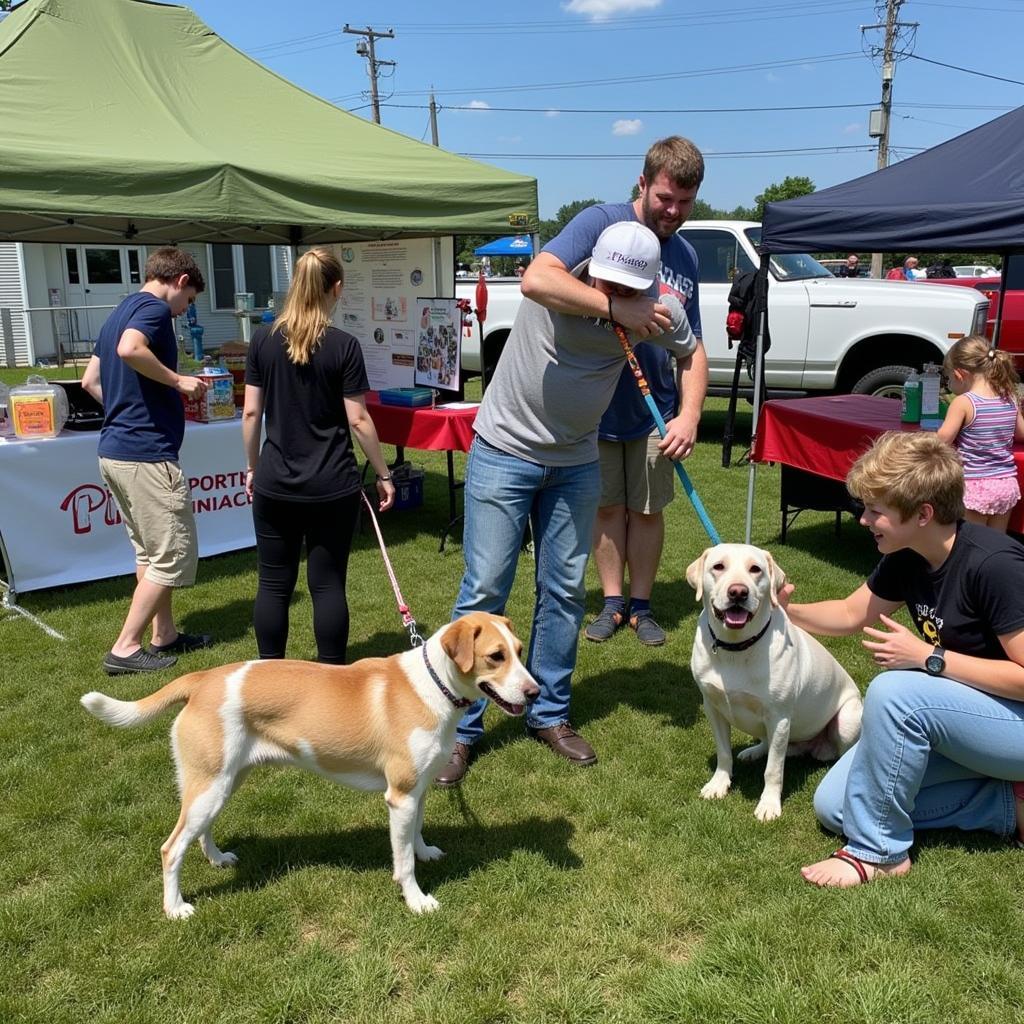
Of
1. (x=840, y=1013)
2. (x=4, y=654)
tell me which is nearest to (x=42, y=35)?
(x=4, y=654)

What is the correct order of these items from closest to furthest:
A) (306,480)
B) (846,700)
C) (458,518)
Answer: (846,700) < (306,480) < (458,518)

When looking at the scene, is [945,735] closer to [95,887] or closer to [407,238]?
[95,887]

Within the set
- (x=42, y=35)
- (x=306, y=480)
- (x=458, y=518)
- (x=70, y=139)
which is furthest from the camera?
(x=458, y=518)

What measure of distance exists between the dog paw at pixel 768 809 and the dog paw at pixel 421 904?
1257 mm

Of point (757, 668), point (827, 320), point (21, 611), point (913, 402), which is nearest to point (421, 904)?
point (757, 668)

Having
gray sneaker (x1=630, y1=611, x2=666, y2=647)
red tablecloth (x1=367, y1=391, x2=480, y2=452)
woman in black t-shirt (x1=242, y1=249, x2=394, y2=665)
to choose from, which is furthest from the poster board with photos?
woman in black t-shirt (x1=242, y1=249, x2=394, y2=665)

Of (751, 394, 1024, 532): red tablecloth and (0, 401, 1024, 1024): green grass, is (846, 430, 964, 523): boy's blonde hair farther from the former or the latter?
(751, 394, 1024, 532): red tablecloth

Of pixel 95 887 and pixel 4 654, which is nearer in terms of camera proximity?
pixel 95 887

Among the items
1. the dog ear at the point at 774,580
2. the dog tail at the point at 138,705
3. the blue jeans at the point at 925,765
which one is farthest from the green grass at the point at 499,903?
the dog ear at the point at 774,580

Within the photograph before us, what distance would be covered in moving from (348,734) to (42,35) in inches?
248

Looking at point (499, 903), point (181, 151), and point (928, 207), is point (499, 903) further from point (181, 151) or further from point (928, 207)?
point (181, 151)

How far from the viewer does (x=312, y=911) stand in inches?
109

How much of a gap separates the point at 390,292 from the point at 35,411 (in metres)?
3.19

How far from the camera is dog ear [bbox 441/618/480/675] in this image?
2580 mm
